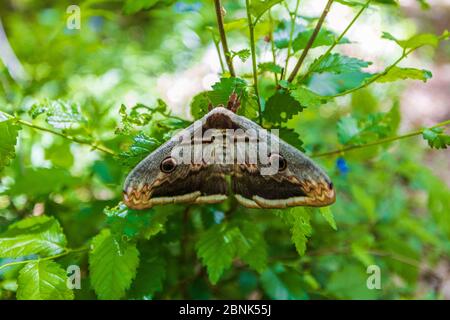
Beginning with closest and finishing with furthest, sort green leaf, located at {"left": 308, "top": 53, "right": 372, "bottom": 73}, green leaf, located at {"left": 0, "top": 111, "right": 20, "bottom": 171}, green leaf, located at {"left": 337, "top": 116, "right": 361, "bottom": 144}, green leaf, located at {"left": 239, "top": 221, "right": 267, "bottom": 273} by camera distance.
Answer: green leaf, located at {"left": 0, "top": 111, "right": 20, "bottom": 171}, green leaf, located at {"left": 308, "top": 53, "right": 372, "bottom": 73}, green leaf, located at {"left": 239, "top": 221, "right": 267, "bottom": 273}, green leaf, located at {"left": 337, "top": 116, "right": 361, "bottom": 144}

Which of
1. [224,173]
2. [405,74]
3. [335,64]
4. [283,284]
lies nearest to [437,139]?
[405,74]

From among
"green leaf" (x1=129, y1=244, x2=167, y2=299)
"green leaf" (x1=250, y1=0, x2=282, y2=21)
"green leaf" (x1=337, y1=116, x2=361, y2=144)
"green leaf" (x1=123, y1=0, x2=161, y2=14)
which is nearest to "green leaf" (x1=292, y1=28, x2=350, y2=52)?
"green leaf" (x1=250, y1=0, x2=282, y2=21)

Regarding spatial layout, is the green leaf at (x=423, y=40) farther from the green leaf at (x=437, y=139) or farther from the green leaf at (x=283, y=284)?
the green leaf at (x=283, y=284)

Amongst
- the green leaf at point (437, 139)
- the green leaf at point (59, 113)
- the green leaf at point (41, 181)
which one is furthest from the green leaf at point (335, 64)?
the green leaf at point (41, 181)

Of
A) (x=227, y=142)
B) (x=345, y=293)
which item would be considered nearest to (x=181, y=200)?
(x=227, y=142)

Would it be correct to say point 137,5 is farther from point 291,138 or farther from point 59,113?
point 291,138

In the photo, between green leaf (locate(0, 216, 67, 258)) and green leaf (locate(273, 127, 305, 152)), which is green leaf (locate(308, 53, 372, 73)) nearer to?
green leaf (locate(273, 127, 305, 152))
